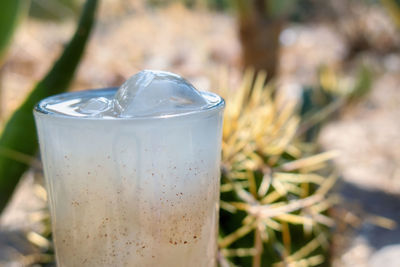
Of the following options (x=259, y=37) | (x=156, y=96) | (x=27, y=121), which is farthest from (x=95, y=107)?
(x=259, y=37)

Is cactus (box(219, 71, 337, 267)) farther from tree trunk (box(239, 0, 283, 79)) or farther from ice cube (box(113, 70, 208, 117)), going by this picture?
tree trunk (box(239, 0, 283, 79))

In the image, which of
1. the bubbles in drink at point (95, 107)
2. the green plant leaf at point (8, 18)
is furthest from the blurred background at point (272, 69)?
the bubbles in drink at point (95, 107)

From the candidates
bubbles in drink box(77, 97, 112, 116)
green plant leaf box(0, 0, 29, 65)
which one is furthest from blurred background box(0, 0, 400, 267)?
bubbles in drink box(77, 97, 112, 116)

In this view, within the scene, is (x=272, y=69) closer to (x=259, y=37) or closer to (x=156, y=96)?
(x=259, y=37)

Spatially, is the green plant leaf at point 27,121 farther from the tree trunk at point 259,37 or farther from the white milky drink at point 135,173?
the tree trunk at point 259,37

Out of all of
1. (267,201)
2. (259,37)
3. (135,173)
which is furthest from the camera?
(259,37)
